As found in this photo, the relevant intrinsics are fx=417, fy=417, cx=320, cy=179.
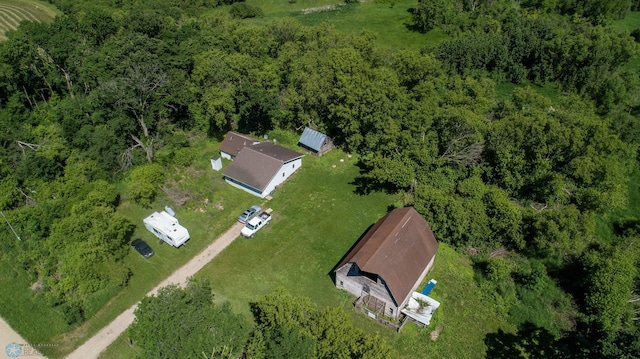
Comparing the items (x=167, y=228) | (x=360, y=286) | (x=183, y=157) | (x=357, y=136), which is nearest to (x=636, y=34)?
(x=357, y=136)

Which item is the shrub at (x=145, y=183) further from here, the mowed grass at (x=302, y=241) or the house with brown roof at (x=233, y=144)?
the mowed grass at (x=302, y=241)

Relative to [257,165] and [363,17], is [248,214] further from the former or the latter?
[363,17]

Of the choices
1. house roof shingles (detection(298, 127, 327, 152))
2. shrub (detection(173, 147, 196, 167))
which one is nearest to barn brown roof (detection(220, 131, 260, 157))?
shrub (detection(173, 147, 196, 167))

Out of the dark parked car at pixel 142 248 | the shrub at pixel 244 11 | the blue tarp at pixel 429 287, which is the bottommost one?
the dark parked car at pixel 142 248

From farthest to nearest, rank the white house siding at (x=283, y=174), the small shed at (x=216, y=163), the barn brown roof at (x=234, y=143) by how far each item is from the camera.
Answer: the barn brown roof at (x=234, y=143) → the small shed at (x=216, y=163) → the white house siding at (x=283, y=174)

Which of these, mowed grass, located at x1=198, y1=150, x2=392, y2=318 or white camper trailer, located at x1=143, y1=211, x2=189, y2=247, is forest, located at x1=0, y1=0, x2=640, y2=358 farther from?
mowed grass, located at x1=198, y1=150, x2=392, y2=318

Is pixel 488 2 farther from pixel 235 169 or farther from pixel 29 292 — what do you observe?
pixel 29 292

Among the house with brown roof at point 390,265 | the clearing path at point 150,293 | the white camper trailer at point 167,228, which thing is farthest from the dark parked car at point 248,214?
the house with brown roof at point 390,265
